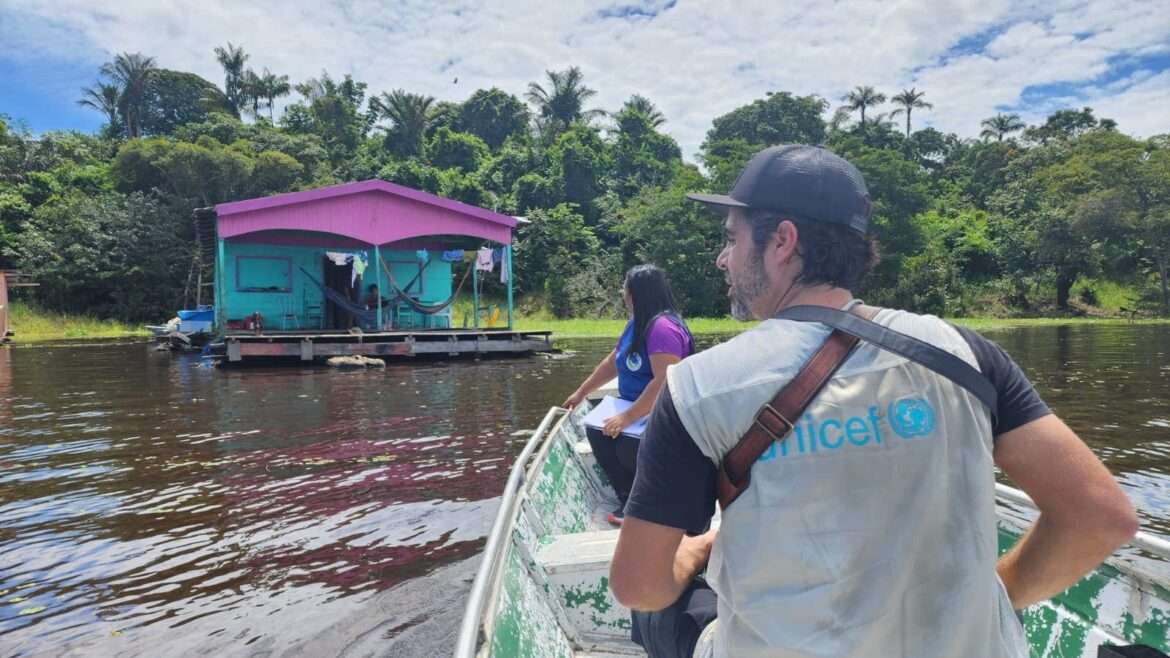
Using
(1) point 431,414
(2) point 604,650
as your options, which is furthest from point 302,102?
(2) point 604,650

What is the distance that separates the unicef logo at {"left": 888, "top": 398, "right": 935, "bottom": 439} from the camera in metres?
1.11

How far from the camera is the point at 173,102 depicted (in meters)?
53.7

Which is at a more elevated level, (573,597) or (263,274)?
(263,274)

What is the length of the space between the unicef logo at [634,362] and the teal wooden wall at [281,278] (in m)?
16.7

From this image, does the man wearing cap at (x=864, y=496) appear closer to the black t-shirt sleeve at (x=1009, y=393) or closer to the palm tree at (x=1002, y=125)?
the black t-shirt sleeve at (x=1009, y=393)

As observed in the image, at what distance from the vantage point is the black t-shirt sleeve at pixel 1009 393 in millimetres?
1190

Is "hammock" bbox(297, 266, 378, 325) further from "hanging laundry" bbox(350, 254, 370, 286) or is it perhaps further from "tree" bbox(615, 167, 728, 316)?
"tree" bbox(615, 167, 728, 316)

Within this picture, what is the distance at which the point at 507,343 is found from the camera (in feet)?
61.8

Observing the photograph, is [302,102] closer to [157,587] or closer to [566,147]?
[566,147]

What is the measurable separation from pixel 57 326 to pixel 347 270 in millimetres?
18504

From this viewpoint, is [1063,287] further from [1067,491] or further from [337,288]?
[1067,491]

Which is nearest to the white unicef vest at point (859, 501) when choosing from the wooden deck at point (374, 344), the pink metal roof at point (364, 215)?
the wooden deck at point (374, 344)

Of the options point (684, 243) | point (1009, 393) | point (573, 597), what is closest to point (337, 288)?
point (684, 243)

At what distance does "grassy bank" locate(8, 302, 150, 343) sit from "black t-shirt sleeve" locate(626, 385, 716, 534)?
116 ft
